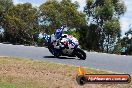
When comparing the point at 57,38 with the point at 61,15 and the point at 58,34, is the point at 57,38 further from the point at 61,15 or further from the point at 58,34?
the point at 61,15

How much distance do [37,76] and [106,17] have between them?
30562 millimetres

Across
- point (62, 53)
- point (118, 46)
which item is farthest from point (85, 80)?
point (118, 46)

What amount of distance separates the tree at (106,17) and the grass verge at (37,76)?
27.2m

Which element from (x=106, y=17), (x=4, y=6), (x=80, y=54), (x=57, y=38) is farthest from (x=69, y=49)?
(x=4, y=6)

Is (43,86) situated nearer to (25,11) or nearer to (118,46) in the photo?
(118,46)

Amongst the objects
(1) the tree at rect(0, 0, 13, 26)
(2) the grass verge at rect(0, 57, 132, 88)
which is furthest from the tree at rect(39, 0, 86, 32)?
(2) the grass verge at rect(0, 57, 132, 88)

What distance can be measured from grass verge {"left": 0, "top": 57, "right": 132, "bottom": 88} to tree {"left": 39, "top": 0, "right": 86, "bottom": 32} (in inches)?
1194

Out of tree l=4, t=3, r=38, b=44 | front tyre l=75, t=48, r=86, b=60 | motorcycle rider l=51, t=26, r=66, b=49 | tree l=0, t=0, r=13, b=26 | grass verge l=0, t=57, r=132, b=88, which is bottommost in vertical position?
grass verge l=0, t=57, r=132, b=88

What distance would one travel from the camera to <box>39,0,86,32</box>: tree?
4497cm

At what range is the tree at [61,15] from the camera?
148 feet

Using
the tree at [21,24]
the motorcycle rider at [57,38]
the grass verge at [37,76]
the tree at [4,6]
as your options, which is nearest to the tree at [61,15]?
the tree at [21,24]

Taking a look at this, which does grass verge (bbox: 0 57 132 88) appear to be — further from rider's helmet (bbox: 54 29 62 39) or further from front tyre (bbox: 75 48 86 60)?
rider's helmet (bbox: 54 29 62 39)

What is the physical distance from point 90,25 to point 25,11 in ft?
29.8

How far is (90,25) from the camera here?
4331 cm
